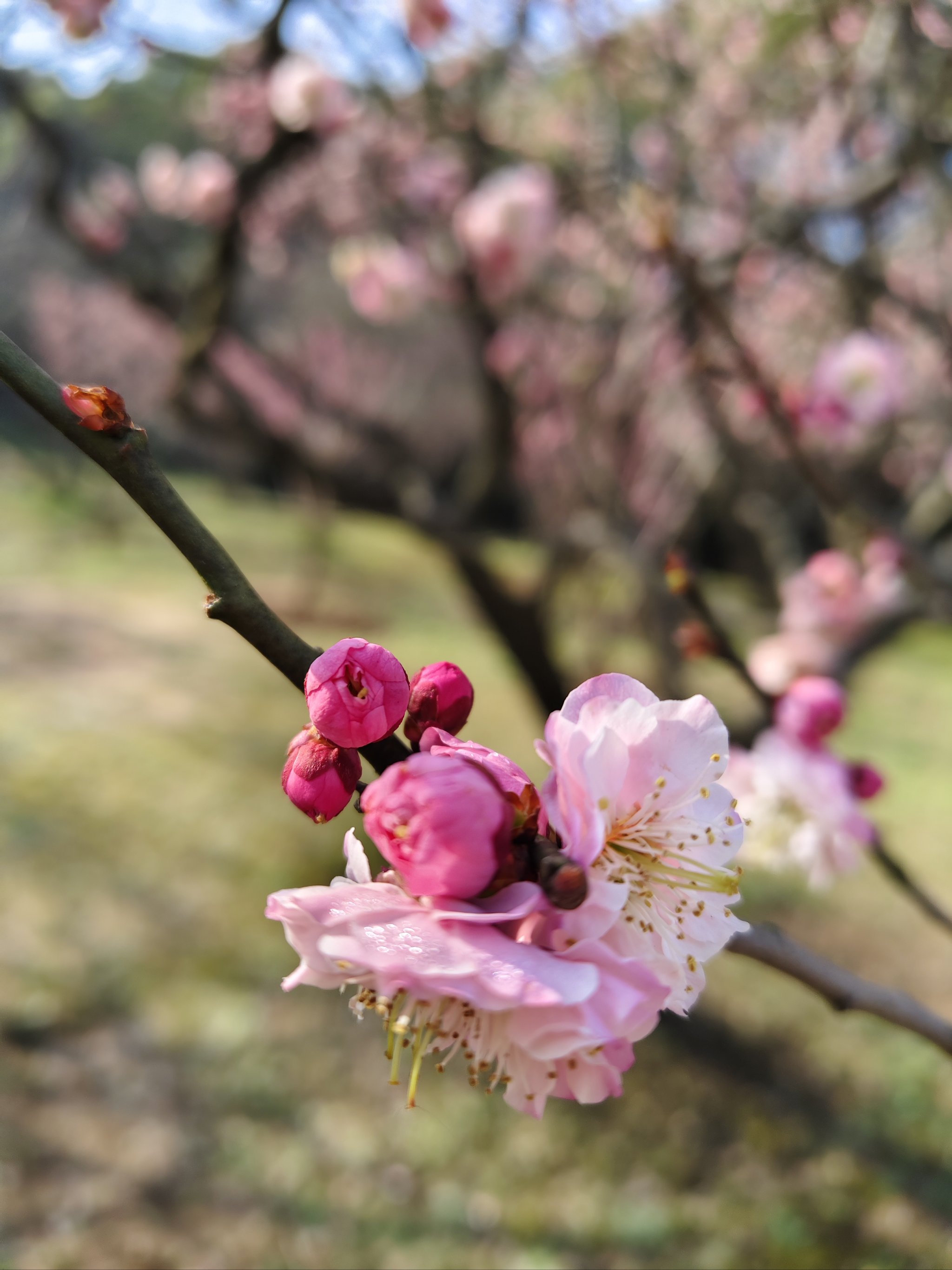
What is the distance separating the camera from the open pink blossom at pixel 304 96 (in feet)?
8.63

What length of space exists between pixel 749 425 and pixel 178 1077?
112 inches

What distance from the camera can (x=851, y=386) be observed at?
2.26m

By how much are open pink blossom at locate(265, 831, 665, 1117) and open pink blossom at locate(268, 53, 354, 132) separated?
105 inches

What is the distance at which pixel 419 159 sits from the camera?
358 centimetres

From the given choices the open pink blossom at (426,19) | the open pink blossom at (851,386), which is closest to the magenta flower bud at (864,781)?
the open pink blossom at (851,386)

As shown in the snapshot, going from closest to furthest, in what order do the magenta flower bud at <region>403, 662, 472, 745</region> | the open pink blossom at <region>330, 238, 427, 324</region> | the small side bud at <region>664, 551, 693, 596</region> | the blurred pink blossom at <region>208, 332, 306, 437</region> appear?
1. the magenta flower bud at <region>403, 662, 472, 745</region>
2. the small side bud at <region>664, 551, 693, 596</region>
3. the open pink blossom at <region>330, 238, 427, 324</region>
4. the blurred pink blossom at <region>208, 332, 306, 437</region>

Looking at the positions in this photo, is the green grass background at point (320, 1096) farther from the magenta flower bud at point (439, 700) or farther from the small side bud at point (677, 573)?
the magenta flower bud at point (439, 700)

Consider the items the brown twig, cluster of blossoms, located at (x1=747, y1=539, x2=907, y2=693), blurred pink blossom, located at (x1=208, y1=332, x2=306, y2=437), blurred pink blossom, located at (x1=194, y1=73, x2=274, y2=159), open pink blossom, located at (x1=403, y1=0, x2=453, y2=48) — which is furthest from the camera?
blurred pink blossom, located at (x1=208, y1=332, x2=306, y2=437)

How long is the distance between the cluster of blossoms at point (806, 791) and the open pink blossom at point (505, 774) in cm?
51

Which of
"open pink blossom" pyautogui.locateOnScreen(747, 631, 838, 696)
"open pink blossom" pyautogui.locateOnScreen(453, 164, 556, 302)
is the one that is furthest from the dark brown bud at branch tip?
"open pink blossom" pyautogui.locateOnScreen(453, 164, 556, 302)

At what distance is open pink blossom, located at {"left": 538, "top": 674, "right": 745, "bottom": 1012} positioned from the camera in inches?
17.4

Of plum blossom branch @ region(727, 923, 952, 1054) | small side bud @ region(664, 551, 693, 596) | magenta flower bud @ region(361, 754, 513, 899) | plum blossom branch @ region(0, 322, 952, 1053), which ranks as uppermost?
plum blossom branch @ region(0, 322, 952, 1053)

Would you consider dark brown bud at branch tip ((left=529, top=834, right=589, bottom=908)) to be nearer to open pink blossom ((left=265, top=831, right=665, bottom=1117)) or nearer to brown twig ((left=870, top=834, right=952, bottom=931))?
open pink blossom ((left=265, top=831, right=665, bottom=1117))

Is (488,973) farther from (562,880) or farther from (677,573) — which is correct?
(677,573)
